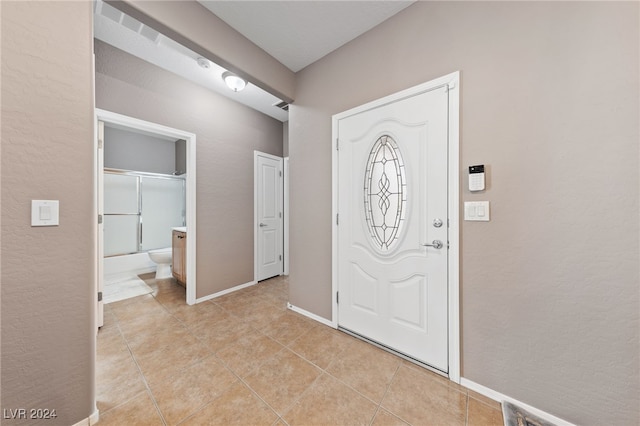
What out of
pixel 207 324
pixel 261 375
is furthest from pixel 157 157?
pixel 261 375

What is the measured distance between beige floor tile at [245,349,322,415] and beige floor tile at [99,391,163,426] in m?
0.52

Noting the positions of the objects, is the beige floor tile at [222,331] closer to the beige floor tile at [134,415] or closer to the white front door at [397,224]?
the beige floor tile at [134,415]

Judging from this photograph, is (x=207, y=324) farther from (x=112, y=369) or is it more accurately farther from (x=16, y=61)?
(x=16, y=61)

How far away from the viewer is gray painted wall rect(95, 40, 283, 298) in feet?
7.48

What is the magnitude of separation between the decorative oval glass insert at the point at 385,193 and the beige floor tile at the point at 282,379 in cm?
111

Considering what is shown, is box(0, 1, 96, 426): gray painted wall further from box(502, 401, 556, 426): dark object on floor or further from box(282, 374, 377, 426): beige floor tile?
box(502, 401, 556, 426): dark object on floor

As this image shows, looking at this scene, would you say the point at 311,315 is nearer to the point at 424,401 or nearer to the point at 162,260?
the point at 424,401

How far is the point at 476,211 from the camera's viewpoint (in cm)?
143

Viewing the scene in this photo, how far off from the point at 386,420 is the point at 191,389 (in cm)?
124

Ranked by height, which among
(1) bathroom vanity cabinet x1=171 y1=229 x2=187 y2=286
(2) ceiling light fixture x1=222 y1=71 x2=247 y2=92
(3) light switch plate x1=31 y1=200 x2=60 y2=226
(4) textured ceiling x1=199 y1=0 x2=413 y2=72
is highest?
(4) textured ceiling x1=199 y1=0 x2=413 y2=72

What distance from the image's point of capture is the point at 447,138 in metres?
1.54

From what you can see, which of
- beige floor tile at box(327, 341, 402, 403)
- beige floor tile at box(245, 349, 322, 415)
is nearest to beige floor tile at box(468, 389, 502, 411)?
beige floor tile at box(327, 341, 402, 403)

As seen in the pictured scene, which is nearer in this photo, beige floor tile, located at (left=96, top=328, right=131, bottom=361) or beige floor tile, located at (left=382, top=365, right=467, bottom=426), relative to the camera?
beige floor tile, located at (left=382, top=365, right=467, bottom=426)

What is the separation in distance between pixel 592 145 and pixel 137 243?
6.00 meters
